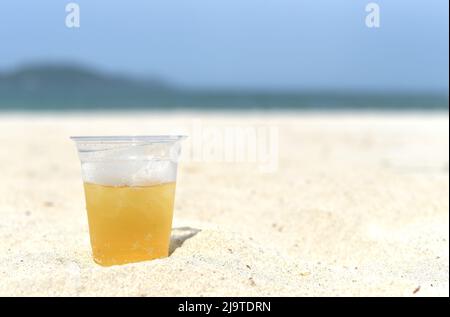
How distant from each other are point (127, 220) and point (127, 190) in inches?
5.1

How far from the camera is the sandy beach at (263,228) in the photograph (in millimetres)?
2428

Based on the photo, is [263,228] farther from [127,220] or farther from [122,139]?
[122,139]

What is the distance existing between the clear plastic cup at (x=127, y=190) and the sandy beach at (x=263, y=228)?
0.47 ft

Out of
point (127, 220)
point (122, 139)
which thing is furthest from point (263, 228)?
point (122, 139)

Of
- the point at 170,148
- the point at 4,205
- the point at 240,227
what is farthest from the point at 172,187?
the point at 4,205

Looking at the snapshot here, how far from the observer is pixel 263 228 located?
393 centimetres

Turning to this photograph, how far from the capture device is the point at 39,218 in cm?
396

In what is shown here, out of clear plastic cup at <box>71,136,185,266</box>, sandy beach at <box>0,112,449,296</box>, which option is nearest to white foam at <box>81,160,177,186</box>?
clear plastic cup at <box>71,136,185,266</box>

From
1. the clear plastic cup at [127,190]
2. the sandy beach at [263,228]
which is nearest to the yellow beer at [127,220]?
the clear plastic cup at [127,190]

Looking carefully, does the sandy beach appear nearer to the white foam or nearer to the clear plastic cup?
the clear plastic cup

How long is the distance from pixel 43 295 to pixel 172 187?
0.74 m

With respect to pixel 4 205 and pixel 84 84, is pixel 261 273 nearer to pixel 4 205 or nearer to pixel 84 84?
pixel 4 205

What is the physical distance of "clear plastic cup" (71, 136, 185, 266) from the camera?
264 cm

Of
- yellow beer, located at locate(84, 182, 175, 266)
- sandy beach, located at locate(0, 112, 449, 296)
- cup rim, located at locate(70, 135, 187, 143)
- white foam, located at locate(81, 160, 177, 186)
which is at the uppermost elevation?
cup rim, located at locate(70, 135, 187, 143)
